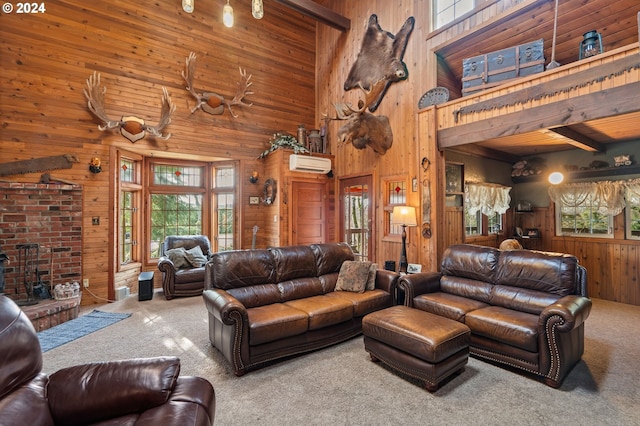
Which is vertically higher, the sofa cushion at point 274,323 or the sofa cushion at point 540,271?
the sofa cushion at point 540,271

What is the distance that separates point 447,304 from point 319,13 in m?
5.97

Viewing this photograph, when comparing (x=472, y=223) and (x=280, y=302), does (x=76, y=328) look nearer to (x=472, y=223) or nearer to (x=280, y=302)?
(x=280, y=302)

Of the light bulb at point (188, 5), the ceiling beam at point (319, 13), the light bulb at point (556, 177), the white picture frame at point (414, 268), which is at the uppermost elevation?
the ceiling beam at point (319, 13)

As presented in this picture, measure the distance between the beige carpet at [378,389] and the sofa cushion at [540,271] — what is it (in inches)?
28.7

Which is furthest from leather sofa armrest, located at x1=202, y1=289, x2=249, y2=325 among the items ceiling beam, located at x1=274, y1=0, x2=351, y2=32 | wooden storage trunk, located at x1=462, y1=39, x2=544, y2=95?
ceiling beam, located at x1=274, y1=0, x2=351, y2=32

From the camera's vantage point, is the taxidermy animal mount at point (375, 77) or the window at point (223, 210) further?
the window at point (223, 210)

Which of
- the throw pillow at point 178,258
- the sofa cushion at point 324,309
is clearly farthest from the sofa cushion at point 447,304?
the throw pillow at point 178,258

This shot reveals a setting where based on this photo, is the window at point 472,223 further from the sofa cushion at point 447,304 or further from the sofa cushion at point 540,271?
the sofa cushion at point 447,304

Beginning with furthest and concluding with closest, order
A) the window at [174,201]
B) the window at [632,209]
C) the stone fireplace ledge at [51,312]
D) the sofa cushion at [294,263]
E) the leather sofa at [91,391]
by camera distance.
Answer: the window at [174,201], the window at [632,209], the stone fireplace ledge at [51,312], the sofa cushion at [294,263], the leather sofa at [91,391]

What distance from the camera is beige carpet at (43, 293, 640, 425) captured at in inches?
82.1

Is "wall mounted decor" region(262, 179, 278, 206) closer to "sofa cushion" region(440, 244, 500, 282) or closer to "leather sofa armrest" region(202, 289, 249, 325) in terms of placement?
"leather sofa armrest" region(202, 289, 249, 325)

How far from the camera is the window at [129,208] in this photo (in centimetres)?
540

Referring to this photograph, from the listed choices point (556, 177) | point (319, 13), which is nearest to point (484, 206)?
point (556, 177)

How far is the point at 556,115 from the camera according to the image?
3.39 metres
